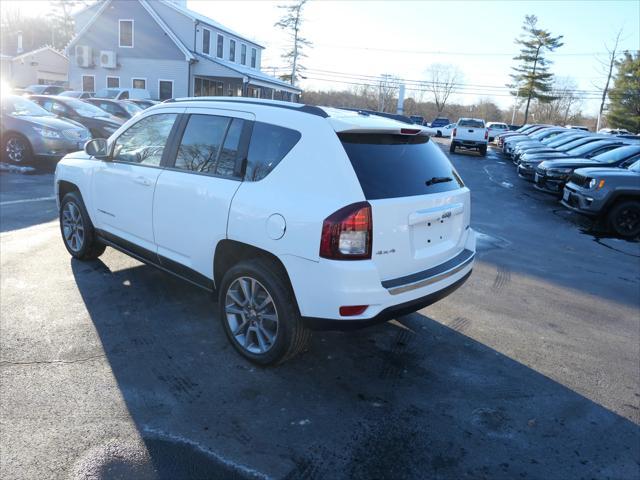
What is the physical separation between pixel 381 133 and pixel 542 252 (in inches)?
209

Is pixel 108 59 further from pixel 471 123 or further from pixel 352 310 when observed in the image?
pixel 352 310

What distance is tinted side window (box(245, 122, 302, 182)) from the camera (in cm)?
345

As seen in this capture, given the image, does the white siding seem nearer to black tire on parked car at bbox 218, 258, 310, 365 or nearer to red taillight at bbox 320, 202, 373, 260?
black tire on parked car at bbox 218, 258, 310, 365

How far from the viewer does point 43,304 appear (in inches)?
177

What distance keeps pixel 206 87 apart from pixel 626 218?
3255cm

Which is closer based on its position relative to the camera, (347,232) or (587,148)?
(347,232)

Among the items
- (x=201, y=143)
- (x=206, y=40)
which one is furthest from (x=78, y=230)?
(x=206, y=40)

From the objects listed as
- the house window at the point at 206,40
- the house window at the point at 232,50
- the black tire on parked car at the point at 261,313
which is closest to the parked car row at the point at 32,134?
the black tire on parked car at the point at 261,313

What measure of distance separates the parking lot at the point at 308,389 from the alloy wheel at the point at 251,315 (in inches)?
7.1

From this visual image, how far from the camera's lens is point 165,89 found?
34125 millimetres

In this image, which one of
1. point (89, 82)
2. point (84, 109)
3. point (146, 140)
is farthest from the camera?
point (89, 82)

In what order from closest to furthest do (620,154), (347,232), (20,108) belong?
(347,232) → (620,154) → (20,108)

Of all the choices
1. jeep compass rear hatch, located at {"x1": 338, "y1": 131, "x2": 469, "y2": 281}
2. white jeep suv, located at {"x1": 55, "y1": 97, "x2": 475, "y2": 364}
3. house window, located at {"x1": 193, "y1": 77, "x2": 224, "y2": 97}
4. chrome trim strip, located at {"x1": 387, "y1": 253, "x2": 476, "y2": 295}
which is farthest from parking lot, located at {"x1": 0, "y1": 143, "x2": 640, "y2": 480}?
house window, located at {"x1": 193, "y1": 77, "x2": 224, "y2": 97}

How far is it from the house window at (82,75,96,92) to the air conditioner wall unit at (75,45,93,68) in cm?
91
